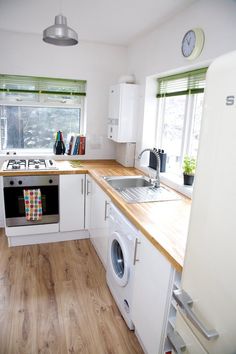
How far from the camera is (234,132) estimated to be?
0.76 m

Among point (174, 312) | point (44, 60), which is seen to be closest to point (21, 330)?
point (174, 312)

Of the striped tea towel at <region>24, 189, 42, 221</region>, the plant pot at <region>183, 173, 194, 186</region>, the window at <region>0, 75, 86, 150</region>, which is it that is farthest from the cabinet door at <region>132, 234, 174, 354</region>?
the window at <region>0, 75, 86, 150</region>

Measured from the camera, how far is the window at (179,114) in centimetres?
240

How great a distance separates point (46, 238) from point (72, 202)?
1.81 ft

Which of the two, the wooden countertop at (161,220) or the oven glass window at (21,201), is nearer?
the wooden countertop at (161,220)

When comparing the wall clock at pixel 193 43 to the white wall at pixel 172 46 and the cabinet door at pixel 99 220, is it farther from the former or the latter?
the cabinet door at pixel 99 220

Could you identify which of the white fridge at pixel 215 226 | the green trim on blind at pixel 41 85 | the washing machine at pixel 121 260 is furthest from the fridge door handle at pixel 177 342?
the green trim on blind at pixel 41 85

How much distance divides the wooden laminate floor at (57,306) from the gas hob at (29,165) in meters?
0.92

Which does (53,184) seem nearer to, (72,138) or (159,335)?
(72,138)

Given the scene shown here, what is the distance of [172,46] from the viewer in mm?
2420

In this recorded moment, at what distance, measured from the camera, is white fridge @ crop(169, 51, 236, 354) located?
77 cm

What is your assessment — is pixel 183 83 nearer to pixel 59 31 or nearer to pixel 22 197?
pixel 59 31

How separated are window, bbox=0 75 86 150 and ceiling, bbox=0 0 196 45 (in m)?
0.61

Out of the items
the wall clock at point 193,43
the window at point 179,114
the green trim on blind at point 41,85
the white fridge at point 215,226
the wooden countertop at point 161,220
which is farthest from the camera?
the green trim on blind at point 41,85
